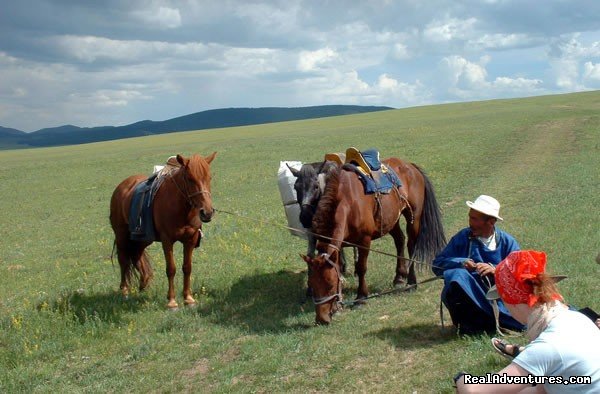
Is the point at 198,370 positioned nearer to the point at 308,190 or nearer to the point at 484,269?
the point at 308,190

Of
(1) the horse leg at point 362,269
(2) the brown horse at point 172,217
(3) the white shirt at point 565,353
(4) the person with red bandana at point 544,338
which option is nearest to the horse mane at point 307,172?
(1) the horse leg at point 362,269

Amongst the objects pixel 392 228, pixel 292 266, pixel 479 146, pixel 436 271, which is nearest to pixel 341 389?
pixel 436 271

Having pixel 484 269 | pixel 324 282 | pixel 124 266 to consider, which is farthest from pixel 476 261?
pixel 124 266

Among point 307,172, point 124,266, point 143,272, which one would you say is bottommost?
point 143,272

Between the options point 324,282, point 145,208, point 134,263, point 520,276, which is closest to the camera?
point 520,276

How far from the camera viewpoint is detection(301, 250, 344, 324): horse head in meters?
6.96

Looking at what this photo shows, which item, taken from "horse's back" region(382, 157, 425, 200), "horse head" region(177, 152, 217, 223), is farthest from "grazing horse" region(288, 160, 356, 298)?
"horse's back" region(382, 157, 425, 200)

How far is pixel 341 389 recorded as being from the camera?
5.36m

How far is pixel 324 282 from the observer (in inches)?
274

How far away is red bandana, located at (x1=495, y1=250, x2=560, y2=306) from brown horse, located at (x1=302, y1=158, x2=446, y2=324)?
376cm

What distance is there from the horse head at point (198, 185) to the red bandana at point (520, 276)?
5023 millimetres

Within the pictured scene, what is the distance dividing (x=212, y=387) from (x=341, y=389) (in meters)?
1.32

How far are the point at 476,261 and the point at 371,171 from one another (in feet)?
9.71

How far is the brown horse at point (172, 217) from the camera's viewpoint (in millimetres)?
7957
